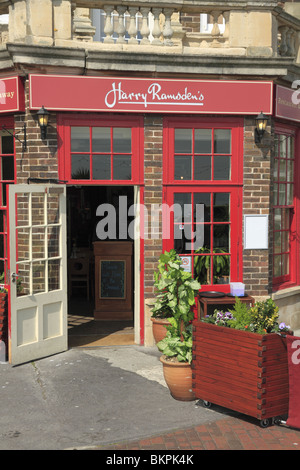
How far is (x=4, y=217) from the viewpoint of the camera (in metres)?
8.73

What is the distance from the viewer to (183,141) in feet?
27.8

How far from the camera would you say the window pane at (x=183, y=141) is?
8.47 metres

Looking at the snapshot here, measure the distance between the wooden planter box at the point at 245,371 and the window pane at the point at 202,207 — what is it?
2778 mm

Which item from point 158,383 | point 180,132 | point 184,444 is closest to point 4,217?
point 180,132

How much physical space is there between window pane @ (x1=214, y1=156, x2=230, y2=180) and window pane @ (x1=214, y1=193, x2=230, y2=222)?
0.29 m

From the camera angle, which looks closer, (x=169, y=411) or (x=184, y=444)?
(x=184, y=444)

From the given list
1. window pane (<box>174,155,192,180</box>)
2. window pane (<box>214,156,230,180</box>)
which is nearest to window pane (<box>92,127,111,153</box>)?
window pane (<box>174,155,192,180</box>)

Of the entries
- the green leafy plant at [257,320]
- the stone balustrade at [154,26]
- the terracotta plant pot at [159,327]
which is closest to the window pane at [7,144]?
the stone balustrade at [154,26]

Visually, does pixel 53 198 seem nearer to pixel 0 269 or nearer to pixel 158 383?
pixel 0 269

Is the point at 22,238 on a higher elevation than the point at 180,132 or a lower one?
lower

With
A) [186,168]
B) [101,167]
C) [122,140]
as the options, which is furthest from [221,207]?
[101,167]
